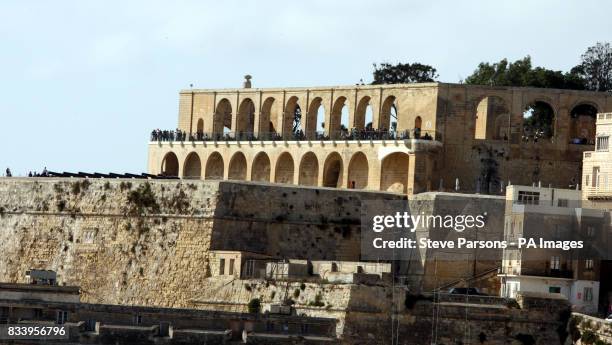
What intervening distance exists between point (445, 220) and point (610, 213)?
4776 millimetres

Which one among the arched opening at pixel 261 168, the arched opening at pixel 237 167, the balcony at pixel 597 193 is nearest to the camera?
the balcony at pixel 597 193

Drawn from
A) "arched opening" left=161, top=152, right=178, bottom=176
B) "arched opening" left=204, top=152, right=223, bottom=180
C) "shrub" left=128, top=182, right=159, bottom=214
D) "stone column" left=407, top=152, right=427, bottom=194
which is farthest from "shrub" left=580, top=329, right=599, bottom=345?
"arched opening" left=161, top=152, right=178, bottom=176

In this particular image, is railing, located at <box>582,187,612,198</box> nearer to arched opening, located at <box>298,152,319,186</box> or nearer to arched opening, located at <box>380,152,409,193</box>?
arched opening, located at <box>380,152,409,193</box>

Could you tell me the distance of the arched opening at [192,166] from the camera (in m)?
75.9

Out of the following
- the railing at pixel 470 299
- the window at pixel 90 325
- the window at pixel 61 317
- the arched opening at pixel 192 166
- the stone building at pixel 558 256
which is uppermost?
the arched opening at pixel 192 166

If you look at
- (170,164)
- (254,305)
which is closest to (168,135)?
(170,164)

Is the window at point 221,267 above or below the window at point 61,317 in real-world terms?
above

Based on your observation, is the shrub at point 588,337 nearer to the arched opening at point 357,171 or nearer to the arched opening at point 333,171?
the arched opening at point 357,171

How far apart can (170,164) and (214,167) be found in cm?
173

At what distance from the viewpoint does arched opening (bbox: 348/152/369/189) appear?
71312 millimetres

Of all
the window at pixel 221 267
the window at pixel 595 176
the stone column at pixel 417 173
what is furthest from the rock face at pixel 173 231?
the window at pixel 595 176

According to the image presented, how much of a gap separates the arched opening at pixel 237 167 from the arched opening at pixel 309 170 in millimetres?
2554

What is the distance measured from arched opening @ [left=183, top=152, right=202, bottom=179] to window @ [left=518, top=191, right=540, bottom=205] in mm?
16360

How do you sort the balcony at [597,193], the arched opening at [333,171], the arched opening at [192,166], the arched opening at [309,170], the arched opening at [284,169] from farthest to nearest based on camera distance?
the arched opening at [192,166], the arched opening at [284,169], the arched opening at [309,170], the arched opening at [333,171], the balcony at [597,193]
